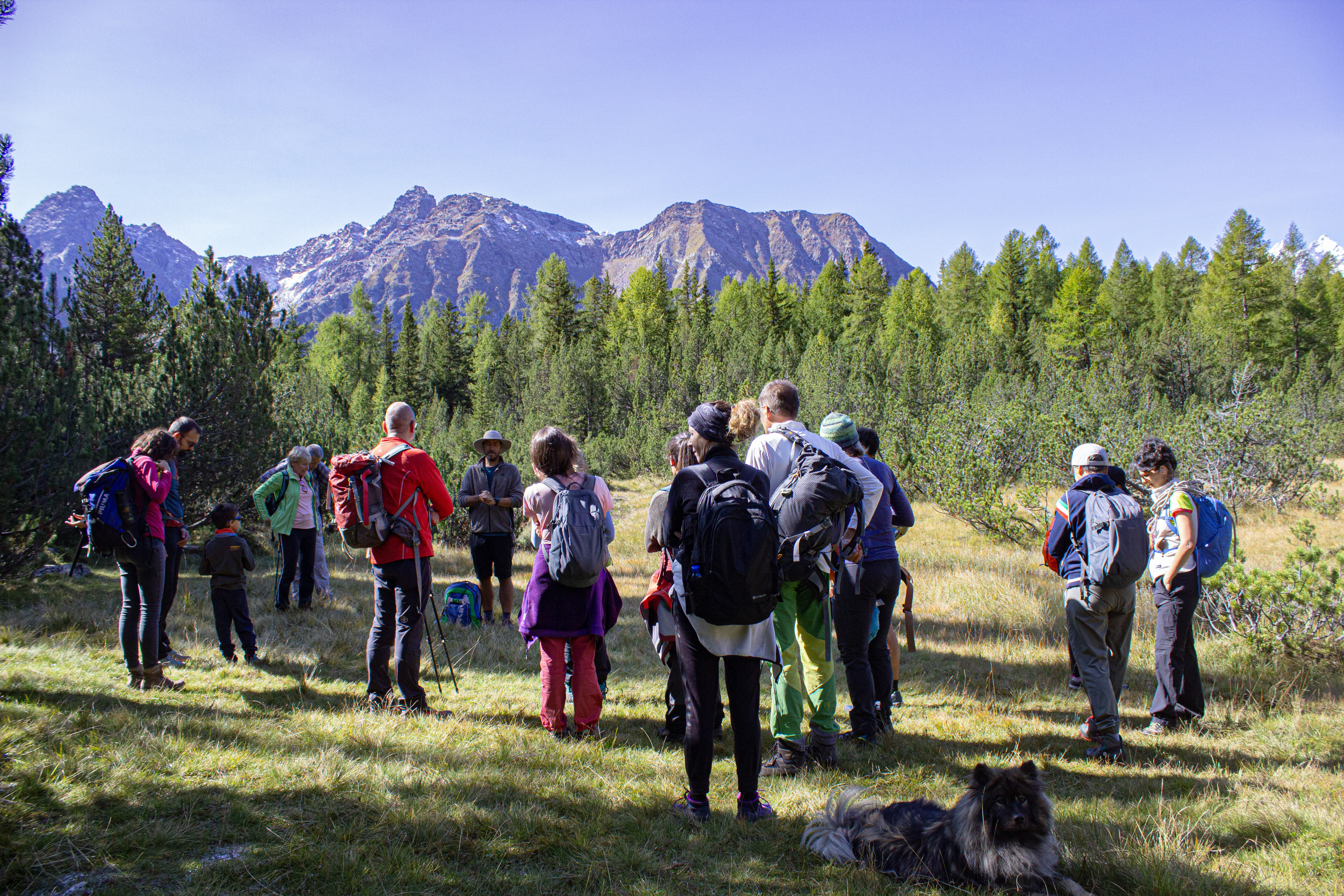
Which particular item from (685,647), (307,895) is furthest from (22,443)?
(685,647)

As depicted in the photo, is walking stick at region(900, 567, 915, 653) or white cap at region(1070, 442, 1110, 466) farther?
walking stick at region(900, 567, 915, 653)

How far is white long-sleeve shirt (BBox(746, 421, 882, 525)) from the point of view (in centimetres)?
371

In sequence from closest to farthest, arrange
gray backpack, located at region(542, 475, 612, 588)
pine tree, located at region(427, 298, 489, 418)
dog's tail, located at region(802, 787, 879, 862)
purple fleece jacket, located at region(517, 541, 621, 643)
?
dog's tail, located at region(802, 787, 879, 862) < gray backpack, located at region(542, 475, 612, 588) < purple fleece jacket, located at region(517, 541, 621, 643) < pine tree, located at region(427, 298, 489, 418)

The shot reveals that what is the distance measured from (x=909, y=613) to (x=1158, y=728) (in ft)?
5.88

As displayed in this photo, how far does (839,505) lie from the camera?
341 cm

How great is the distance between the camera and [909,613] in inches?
224

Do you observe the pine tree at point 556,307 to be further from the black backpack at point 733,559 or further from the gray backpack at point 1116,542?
the black backpack at point 733,559

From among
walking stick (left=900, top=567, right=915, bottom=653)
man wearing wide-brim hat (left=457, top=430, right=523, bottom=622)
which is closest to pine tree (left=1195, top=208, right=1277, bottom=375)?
walking stick (left=900, top=567, right=915, bottom=653)

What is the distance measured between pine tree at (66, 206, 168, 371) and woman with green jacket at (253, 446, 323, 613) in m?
4.01

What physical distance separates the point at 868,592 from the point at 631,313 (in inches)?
2053

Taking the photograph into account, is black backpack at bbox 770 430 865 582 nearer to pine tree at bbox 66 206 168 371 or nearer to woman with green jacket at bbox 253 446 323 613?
woman with green jacket at bbox 253 446 323 613

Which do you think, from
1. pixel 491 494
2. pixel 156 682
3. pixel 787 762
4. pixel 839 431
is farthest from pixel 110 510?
pixel 839 431

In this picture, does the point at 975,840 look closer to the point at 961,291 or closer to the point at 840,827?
the point at 840,827

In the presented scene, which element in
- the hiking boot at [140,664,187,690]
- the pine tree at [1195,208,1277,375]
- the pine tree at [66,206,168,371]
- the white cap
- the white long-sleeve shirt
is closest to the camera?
the white long-sleeve shirt
